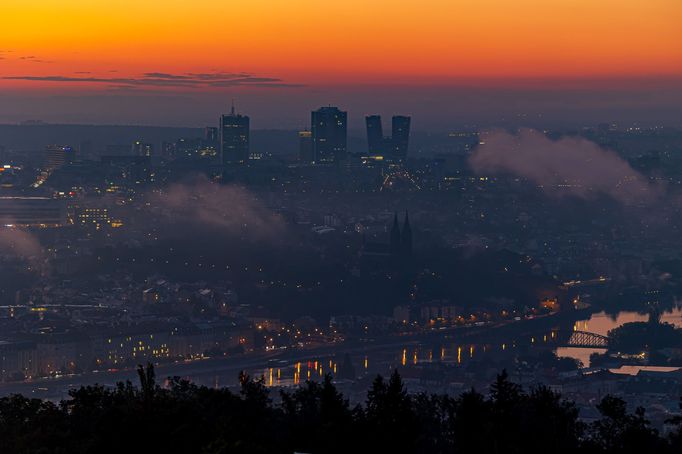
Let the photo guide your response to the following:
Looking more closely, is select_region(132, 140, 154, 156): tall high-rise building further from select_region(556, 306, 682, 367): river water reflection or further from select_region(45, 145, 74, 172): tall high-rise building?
select_region(556, 306, 682, 367): river water reflection

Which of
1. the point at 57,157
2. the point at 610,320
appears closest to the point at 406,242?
the point at 610,320

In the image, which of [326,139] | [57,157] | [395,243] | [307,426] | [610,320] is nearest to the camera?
[307,426]

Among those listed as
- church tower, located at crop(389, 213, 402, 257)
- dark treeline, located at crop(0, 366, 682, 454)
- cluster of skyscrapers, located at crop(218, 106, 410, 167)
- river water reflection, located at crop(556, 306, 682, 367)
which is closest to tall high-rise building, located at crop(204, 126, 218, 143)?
cluster of skyscrapers, located at crop(218, 106, 410, 167)

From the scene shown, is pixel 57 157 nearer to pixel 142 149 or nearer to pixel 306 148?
pixel 142 149

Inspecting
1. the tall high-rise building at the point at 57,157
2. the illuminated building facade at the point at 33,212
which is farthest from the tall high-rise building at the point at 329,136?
the illuminated building facade at the point at 33,212

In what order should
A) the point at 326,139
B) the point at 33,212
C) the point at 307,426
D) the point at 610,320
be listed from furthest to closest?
the point at 326,139 < the point at 33,212 < the point at 610,320 < the point at 307,426

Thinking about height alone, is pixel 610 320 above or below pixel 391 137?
below

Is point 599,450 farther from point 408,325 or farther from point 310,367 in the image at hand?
point 408,325

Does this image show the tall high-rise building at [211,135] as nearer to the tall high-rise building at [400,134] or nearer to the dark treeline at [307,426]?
the tall high-rise building at [400,134]
